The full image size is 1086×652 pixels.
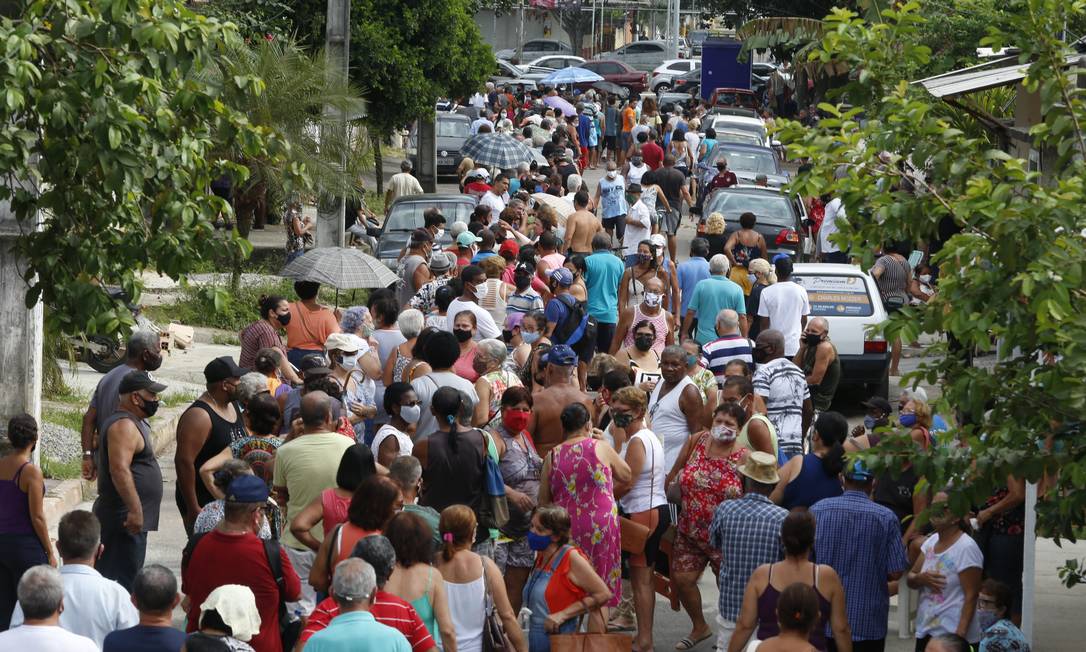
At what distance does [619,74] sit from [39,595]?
54.7 m

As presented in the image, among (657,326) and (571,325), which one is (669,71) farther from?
(657,326)

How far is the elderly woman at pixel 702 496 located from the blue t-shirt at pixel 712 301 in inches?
180

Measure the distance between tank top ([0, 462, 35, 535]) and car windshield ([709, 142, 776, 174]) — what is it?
21865mm

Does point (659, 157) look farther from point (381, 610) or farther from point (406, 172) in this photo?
point (381, 610)

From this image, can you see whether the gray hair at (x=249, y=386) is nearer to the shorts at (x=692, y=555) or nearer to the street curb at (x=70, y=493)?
the street curb at (x=70, y=493)

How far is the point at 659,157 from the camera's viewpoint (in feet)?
94.8

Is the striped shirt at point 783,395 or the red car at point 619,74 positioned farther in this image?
the red car at point 619,74

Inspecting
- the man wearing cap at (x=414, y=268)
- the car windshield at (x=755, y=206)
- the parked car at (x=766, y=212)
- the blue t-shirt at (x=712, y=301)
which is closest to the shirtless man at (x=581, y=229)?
the man wearing cap at (x=414, y=268)

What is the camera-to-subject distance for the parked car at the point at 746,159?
28953 millimetres

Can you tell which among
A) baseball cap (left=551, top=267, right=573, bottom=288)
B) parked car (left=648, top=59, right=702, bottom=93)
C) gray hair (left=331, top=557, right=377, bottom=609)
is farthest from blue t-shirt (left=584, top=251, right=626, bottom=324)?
parked car (left=648, top=59, right=702, bottom=93)

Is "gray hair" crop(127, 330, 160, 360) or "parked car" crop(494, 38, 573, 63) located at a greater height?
"gray hair" crop(127, 330, 160, 360)

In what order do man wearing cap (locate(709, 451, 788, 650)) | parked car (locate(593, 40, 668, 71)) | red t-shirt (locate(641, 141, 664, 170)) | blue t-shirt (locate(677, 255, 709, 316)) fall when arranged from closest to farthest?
man wearing cap (locate(709, 451, 788, 650)) < blue t-shirt (locate(677, 255, 709, 316)) < red t-shirt (locate(641, 141, 664, 170)) < parked car (locate(593, 40, 668, 71))

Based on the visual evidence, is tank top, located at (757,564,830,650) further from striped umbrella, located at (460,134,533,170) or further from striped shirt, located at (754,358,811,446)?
striped umbrella, located at (460,134,533,170)

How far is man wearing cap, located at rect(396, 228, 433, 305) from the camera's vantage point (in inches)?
567
